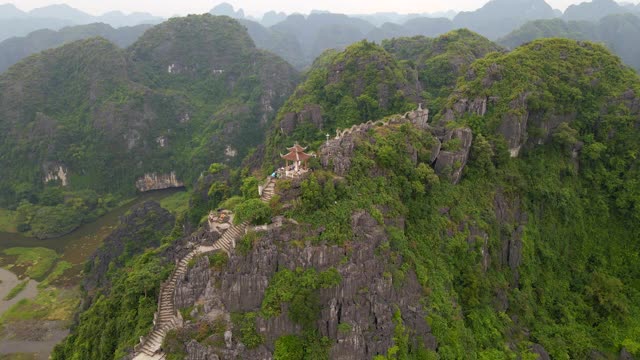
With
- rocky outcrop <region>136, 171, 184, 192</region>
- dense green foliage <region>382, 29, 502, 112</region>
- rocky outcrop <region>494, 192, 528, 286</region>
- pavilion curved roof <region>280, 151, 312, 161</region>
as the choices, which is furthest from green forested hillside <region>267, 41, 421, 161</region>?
rocky outcrop <region>136, 171, 184, 192</region>

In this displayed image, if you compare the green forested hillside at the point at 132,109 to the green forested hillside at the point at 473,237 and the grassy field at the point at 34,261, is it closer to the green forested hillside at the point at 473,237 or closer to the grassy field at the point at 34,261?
the grassy field at the point at 34,261

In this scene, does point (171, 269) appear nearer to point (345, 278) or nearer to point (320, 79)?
point (345, 278)

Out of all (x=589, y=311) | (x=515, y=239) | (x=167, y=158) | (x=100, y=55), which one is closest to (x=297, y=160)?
(x=515, y=239)

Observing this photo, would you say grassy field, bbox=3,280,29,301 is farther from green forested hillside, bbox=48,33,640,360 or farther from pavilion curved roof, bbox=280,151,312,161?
pavilion curved roof, bbox=280,151,312,161

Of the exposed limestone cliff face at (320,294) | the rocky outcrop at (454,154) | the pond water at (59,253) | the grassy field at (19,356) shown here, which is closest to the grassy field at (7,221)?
the pond water at (59,253)

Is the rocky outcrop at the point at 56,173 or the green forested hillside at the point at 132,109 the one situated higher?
the green forested hillside at the point at 132,109

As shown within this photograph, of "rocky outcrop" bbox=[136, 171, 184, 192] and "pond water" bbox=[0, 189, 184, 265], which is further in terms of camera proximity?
"rocky outcrop" bbox=[136, 171, 184, 192]
